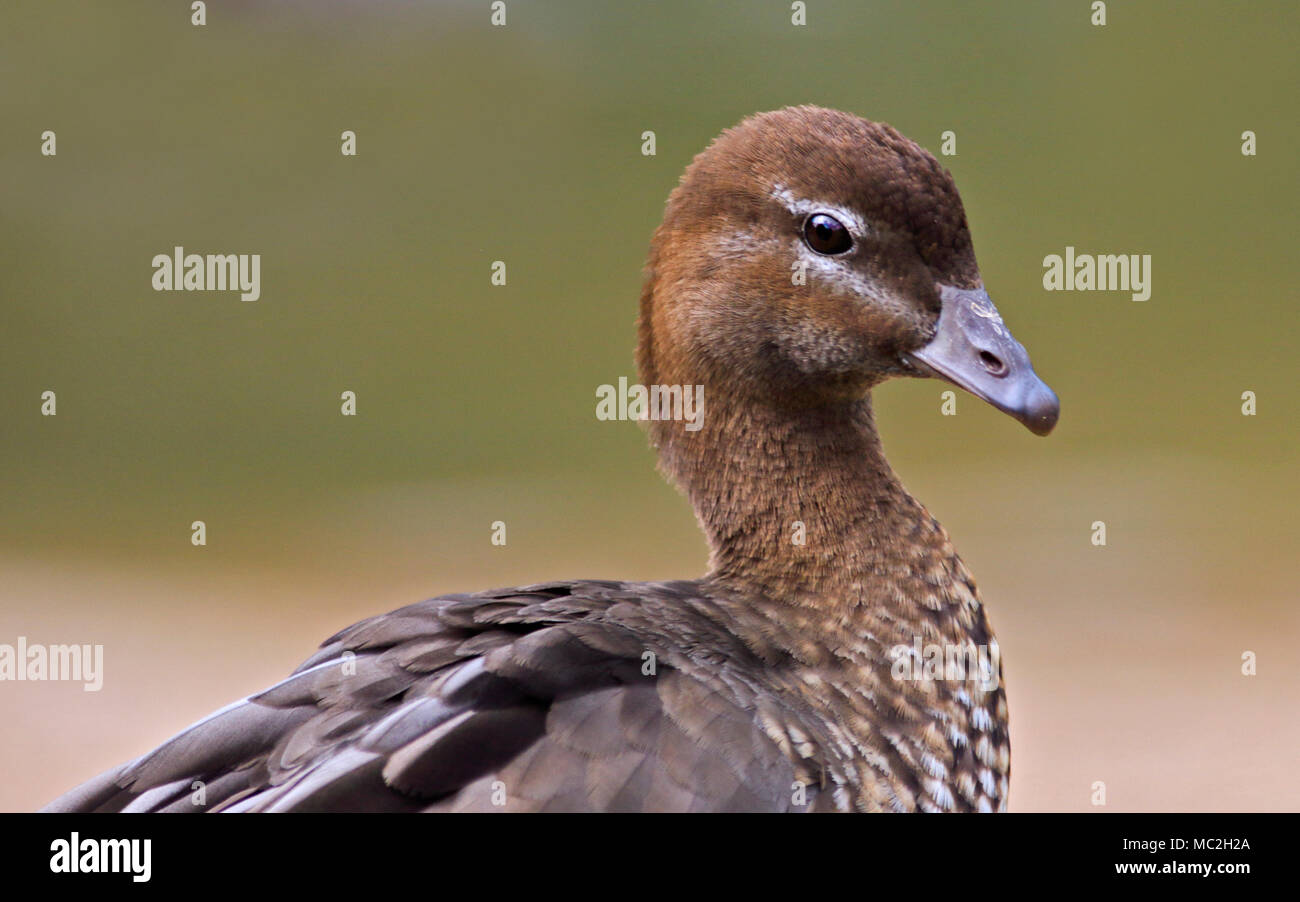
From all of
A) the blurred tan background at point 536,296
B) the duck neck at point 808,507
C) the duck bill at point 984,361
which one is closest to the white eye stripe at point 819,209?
the duck bill at point 984,361

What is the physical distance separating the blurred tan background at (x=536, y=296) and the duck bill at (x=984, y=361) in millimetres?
3868

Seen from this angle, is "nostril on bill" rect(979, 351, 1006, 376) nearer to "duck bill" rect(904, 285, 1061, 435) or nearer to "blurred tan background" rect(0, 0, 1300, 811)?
"duck bill" rect(904, 285, 1061, 435)

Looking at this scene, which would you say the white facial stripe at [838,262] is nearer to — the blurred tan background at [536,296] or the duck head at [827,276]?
the duck head at [827,276]

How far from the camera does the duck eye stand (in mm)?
1946

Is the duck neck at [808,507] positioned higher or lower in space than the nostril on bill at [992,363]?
lower

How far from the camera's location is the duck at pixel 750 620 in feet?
5.31

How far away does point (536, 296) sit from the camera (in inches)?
261

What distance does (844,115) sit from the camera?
77.8 inches

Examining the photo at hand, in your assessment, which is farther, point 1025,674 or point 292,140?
point 292,140

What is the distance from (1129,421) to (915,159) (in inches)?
206

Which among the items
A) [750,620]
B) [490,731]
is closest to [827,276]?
[750,620]

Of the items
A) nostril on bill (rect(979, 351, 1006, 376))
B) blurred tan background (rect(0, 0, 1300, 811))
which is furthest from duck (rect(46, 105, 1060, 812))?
blurred tan background (rect(0, 0, 1300, 811))
